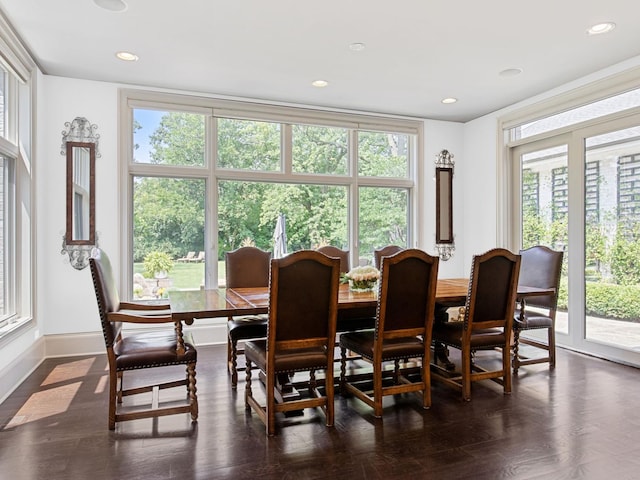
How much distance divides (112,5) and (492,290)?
11.0ft

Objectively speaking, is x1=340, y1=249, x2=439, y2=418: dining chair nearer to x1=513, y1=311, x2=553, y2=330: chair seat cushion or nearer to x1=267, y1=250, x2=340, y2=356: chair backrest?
x1=267, y1=250, x2=340, y2=356: chair backrest

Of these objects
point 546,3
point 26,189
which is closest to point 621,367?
point 546,3

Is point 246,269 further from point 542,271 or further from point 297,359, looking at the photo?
point 542,271

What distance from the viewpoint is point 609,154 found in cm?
434

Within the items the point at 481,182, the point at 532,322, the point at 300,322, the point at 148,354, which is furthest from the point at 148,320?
the point at 481,182

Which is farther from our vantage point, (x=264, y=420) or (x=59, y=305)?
(x=59, y=305)

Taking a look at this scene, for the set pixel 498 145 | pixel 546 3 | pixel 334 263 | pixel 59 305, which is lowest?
pixel 59 305

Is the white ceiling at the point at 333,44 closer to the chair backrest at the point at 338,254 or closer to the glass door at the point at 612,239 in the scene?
the glass door at the point at 612,239

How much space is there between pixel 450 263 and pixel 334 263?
403cm

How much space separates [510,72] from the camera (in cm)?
438

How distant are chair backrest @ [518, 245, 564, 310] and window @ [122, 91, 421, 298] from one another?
5.86 feet

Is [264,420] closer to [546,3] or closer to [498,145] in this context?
[546,3]

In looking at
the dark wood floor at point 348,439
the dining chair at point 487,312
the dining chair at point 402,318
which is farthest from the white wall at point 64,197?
the dining chair at point 487,312

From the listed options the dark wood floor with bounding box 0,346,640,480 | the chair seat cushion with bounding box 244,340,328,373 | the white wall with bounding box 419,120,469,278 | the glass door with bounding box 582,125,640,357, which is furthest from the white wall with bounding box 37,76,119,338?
the glass door with bounding box 582,125,640,357
